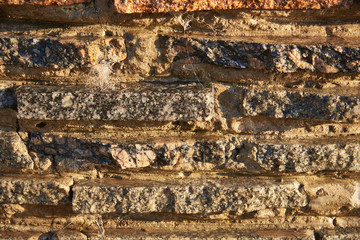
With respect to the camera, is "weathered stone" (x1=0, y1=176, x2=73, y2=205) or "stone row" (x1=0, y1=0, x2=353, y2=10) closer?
"stone row" (x1=0, y1=0, x2=353, y2=10)

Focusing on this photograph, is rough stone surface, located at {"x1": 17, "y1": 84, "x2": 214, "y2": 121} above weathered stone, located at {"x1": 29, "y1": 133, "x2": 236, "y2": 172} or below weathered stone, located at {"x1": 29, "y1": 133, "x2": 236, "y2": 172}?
above

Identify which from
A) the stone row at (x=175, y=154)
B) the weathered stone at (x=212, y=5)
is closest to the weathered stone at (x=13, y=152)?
the stone row at (x=175, y=154)

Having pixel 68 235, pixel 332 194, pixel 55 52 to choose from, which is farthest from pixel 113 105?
pixel 332 194

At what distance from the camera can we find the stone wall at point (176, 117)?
1449mm

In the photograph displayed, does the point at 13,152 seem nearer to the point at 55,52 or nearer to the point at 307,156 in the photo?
the point at 55,52

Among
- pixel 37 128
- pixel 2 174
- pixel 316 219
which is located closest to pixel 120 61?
pixel 37 128

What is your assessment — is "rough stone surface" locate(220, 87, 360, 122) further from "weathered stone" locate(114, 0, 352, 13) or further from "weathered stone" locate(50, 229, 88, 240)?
"weathered stone" locate(50, 229, 88, 240)

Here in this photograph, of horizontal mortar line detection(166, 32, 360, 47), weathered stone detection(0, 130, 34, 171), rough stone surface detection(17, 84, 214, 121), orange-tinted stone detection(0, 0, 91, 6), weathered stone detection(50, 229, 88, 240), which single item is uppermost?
orange-tinted stone detection(0, 0, 91, 6)

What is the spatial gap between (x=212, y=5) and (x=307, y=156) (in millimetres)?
708

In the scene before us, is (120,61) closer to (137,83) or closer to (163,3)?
(137,83)

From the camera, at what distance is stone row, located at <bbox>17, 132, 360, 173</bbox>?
4.86 feet

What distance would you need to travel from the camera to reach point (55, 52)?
1447 millimetres

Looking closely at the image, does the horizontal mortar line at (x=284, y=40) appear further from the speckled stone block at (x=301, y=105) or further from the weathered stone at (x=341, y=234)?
the weathered stone at (x=341, y=234)

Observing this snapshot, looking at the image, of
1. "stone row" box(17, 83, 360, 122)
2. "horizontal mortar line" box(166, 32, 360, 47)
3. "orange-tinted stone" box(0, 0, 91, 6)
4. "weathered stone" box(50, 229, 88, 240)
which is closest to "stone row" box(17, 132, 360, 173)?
"stone row" box(17, 83, 360, 122)
